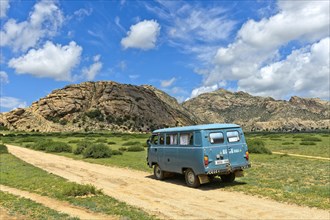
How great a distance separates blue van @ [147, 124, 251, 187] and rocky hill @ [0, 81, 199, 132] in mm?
121267

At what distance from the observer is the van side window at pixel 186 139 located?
16.9 metres

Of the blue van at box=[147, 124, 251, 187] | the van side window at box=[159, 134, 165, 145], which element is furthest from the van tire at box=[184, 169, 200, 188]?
the van side window at box=[159, 134, 165, 145]

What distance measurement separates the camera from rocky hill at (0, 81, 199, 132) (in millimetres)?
143625

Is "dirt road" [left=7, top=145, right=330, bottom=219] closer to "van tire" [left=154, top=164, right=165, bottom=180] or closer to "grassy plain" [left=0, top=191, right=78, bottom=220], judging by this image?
"van tire" [left=154, top=164, right=165, bottom=180]

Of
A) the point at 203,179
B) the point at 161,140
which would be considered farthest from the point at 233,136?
the point at 161,140

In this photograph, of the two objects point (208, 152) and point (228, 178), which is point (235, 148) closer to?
point (208, 152)

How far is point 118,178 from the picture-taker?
814 inches

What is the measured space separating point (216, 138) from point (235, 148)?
1.18m

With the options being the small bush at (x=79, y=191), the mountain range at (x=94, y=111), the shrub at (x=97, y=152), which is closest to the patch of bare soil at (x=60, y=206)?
the small bush at (x=79, y=191)

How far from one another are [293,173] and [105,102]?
146257 mm

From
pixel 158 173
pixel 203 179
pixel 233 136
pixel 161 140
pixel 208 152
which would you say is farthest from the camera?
pixel 158 173

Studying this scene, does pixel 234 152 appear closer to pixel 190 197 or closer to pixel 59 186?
pixel 190 197

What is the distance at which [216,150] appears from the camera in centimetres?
1630

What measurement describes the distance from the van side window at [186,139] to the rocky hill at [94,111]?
399 feet
